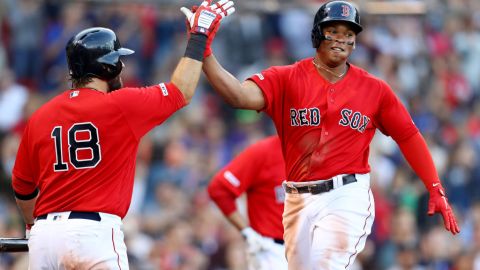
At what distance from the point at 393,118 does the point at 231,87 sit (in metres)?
1.23

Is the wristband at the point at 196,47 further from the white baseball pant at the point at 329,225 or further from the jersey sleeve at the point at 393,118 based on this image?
the jersey sleeve at the point at 393,118

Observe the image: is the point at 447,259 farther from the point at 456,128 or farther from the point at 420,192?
the point at 456,128

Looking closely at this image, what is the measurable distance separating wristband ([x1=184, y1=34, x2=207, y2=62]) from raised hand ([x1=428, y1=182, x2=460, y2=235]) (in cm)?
200

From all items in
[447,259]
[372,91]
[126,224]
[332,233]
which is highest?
[372,91]

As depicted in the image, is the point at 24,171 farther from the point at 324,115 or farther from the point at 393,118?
the point at 393,118

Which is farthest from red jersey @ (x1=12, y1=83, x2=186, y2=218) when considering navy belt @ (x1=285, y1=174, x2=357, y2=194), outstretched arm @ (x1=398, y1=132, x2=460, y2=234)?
outstretched arm @ (x1=398, y1=132, x2=460, y2=234)

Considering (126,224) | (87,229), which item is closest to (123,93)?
(87,229)

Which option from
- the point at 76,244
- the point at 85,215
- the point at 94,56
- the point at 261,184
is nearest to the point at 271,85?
the point at 94,56

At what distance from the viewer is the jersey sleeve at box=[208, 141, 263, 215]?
9.59 metres

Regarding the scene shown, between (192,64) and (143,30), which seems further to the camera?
(143,30)

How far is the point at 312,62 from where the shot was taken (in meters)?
7.57

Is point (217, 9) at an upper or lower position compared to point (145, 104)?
upper

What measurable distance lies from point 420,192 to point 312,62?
22.3 ft

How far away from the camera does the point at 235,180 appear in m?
9.65
